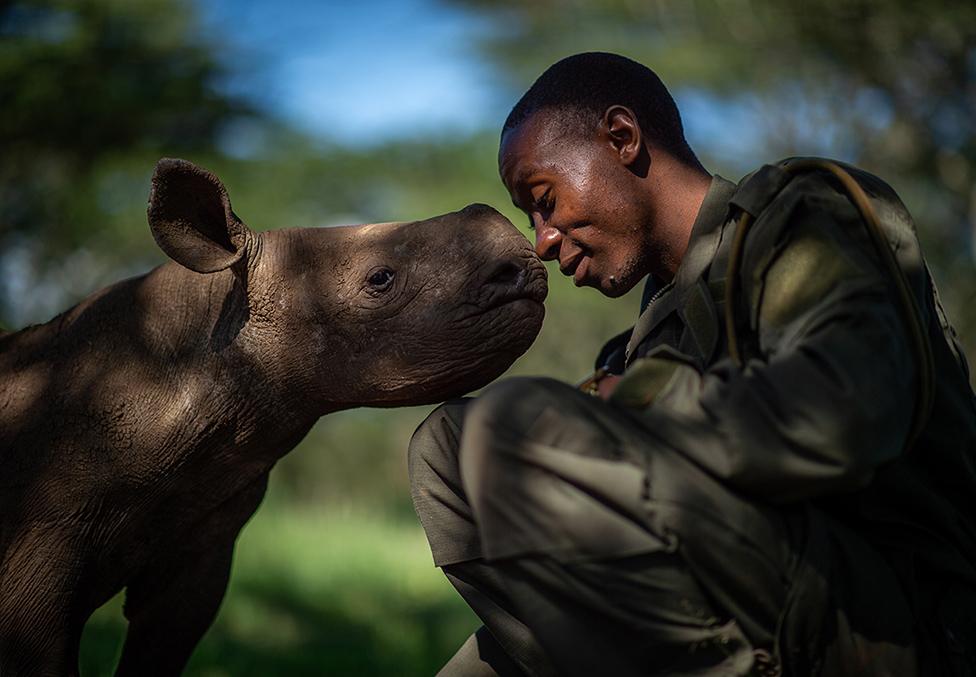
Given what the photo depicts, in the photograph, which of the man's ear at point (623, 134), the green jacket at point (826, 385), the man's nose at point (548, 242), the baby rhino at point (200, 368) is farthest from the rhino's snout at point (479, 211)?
the green jacket at point (826, 385)

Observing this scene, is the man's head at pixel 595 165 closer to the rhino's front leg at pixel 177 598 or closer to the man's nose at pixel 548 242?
the man's nose at pixel 548 242

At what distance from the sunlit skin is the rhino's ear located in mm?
798

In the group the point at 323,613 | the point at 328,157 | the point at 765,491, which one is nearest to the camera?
the point at 765,491

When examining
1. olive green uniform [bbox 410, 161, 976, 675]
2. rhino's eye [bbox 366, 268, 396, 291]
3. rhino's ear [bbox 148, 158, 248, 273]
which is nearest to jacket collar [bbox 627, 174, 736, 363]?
olive green uniform [bbox 410, 161, 976, 675]

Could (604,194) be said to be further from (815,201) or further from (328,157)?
(328,157)

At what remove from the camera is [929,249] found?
54.3 feet

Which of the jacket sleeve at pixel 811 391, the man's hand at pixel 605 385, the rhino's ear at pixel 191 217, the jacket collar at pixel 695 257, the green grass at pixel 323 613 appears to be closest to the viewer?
the jacket sleeve at pixel 811 391

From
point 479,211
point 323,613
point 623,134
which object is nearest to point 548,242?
point 479,211

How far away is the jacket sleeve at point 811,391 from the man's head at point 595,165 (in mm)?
780

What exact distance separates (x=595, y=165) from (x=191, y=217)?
45.2 inches

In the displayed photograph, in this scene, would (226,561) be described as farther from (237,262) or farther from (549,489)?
(549,489)

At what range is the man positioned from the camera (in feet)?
7.75

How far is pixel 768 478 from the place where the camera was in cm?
237

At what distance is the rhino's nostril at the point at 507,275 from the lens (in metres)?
3.29
